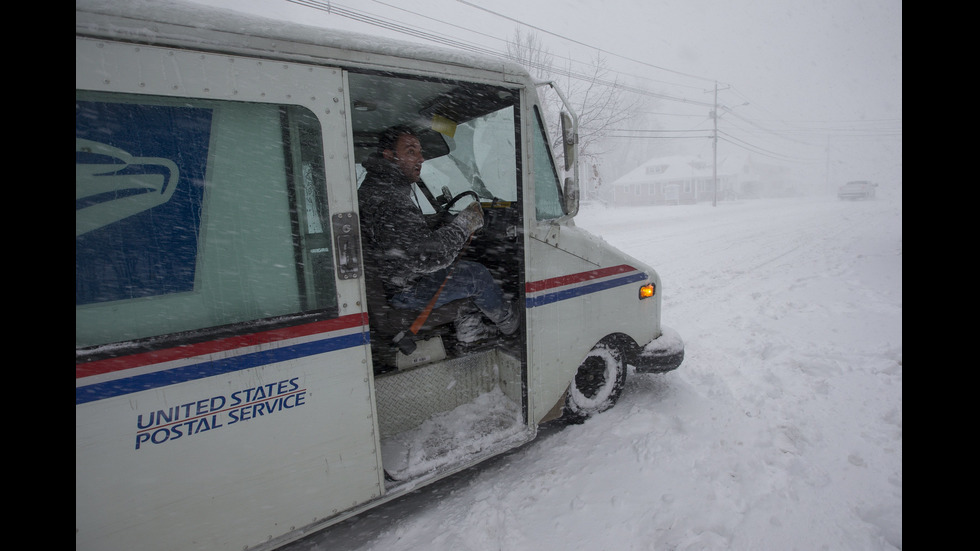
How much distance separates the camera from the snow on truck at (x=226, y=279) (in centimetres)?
163

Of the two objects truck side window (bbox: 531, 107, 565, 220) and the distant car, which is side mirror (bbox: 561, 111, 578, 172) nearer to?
truck side window (bbox: 531, 107, 565, 220)

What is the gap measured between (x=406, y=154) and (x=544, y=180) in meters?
0.97

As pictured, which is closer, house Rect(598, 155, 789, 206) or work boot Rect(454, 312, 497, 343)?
work boot Rect(454, 312, 497, 343)

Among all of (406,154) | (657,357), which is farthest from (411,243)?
(657,357)

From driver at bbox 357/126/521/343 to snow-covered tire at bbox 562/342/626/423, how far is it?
798mm

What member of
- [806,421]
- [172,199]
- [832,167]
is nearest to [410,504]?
[172,199]

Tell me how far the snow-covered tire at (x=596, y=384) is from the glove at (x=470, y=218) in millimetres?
1404

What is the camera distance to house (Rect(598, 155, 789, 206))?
5134 centimetres

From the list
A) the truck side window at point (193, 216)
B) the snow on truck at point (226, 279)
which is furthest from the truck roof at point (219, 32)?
the truck side window at point (193, 216)

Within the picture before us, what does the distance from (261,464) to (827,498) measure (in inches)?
123

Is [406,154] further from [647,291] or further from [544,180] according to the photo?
[647,291]

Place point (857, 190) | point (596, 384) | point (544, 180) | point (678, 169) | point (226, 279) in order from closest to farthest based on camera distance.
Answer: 1. point (226, 279)
2. point (544, 180)
3. point (596, 384)
4. point (857, 190)
5. point (678, 169)

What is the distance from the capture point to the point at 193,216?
182 cm

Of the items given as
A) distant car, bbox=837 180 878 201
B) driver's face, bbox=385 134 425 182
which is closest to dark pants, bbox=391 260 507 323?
driver's face, bbox=385 134 425 182
